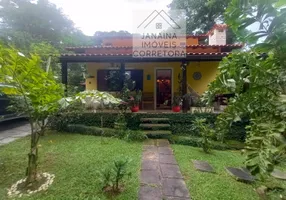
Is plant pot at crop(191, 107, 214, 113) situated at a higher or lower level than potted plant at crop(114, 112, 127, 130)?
higher

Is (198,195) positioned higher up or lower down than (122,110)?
lower down

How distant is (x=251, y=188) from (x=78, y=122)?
21.1ft

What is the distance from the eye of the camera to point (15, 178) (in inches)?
153

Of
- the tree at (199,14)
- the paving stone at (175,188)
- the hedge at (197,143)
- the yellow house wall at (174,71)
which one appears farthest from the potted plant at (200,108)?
the tree at (199,14)

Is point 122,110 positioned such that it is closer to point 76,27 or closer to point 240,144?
point 240,144

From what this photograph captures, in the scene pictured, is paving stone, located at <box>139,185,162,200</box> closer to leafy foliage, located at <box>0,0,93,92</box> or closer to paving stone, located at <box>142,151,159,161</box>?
paving stone, located at <box>142,151,159,161</box>

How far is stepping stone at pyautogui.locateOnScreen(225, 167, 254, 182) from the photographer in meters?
4.11

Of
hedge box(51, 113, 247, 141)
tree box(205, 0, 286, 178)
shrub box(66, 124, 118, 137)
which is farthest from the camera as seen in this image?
hedge box(51, 113, 247, 141)

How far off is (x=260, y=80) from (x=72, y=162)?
4161 millimetres

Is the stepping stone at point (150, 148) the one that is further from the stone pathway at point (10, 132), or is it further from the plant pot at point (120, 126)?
the stone pathway at point (10, 132)

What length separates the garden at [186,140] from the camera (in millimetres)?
1784

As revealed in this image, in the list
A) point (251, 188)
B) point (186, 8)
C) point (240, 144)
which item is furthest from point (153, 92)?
point (186, 8)

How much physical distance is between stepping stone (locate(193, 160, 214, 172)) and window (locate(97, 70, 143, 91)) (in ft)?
20.4

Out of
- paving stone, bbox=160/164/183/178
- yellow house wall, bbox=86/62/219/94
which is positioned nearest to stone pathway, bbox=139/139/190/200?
paving stone, bbox=160/164/183/178
